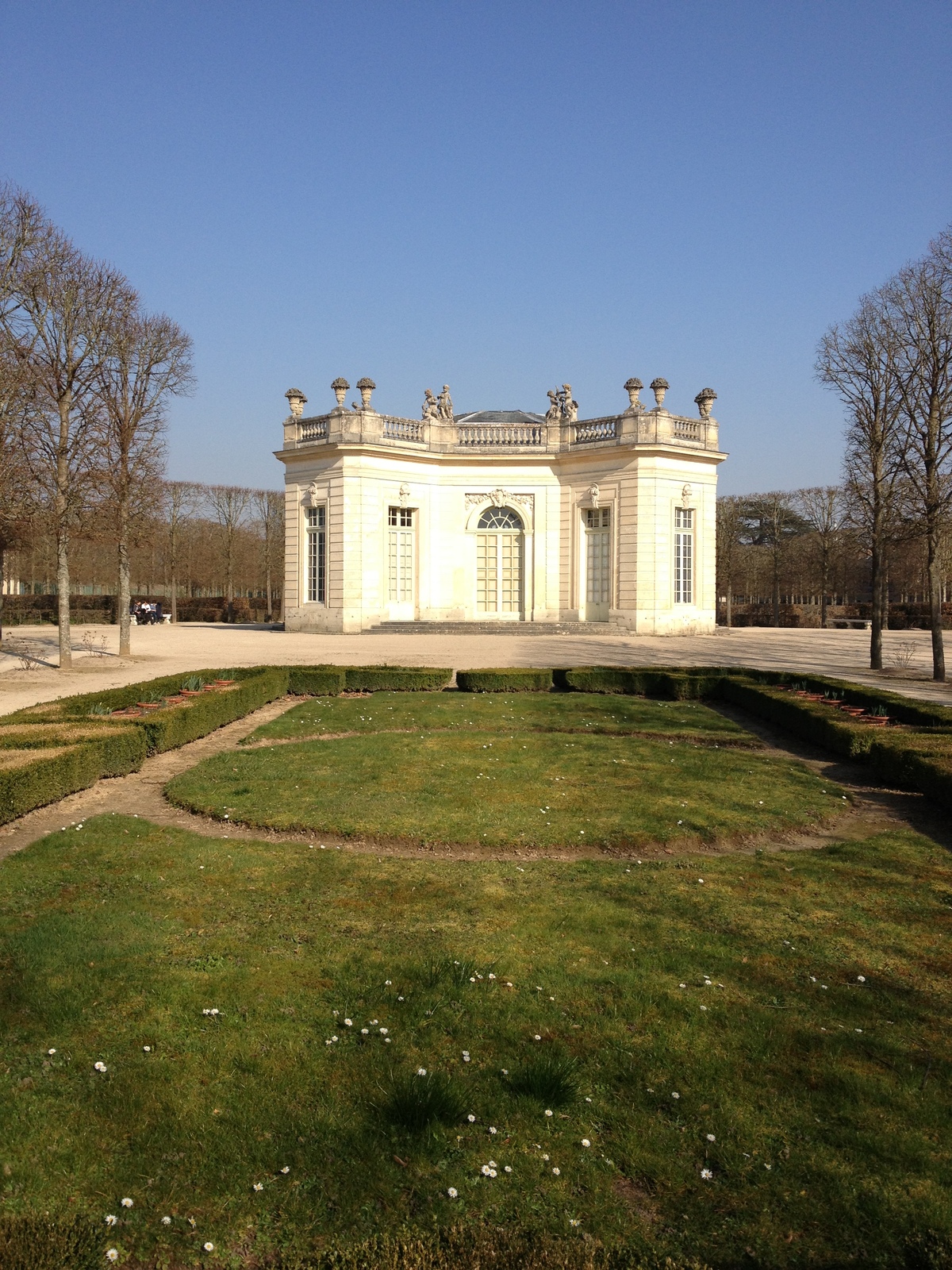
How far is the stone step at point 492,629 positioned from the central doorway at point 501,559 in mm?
1863

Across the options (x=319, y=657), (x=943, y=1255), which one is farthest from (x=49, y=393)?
(x=943, y=1255)

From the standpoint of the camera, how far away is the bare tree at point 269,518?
50.6 m

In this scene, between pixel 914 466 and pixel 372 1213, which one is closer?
pixel 372 1213

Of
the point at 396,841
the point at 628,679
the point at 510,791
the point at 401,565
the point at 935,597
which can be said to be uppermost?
the point at 401,565

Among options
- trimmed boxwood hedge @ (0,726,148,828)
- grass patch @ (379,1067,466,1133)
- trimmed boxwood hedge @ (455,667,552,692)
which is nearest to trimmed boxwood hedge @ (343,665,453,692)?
trimmed boxwood hedge @ (455,667,552,692)

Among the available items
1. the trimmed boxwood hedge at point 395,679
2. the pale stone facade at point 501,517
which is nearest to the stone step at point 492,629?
the pale stone facade at point 501,517

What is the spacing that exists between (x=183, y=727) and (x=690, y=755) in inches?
253

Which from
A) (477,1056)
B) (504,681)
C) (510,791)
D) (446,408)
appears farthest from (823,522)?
(477,1056)

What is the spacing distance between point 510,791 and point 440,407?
2585 cm

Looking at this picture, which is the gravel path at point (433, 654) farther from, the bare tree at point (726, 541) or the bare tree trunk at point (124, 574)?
the bare tree at point (726, 541)

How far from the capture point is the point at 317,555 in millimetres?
30984

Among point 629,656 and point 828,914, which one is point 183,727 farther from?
point 629,656

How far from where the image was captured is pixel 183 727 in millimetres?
11461

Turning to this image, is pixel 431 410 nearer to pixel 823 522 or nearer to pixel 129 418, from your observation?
pixel 129 418
